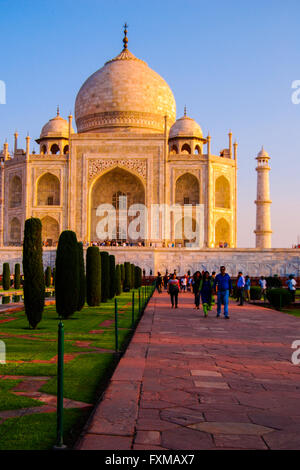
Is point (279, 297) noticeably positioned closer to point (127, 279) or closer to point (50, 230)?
point (127, 279)

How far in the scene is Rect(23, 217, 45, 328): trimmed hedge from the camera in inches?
313

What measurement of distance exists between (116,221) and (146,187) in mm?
3132

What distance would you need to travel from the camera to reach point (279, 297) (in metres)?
13.3

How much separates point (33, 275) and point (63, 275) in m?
1.48

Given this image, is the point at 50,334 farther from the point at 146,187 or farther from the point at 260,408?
the point at 146,187

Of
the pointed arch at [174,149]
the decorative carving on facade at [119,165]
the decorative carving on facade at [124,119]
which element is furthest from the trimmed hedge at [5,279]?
the pointed arch at [174,149]

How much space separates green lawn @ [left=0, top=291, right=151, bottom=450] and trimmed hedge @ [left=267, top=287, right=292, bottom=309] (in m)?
5.42

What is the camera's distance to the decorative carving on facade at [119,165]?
30219mm

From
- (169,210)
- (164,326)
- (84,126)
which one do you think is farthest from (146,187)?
(164,326)

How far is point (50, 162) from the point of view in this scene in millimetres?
30344

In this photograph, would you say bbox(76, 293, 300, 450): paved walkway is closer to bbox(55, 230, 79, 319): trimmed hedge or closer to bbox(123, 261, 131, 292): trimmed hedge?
bbox(55, 230, 79, 319): trimmed hedge

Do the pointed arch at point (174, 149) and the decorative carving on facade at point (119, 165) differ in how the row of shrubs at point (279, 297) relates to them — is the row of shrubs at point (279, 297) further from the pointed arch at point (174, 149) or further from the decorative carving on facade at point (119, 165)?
the pointed arch at point (174, 149)

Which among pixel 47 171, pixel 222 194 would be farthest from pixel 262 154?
pixel 47 171

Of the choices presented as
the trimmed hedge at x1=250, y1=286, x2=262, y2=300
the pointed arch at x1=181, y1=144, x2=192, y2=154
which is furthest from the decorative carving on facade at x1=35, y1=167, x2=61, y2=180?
the trimmed hedge at x1=250, y1=286, x2=262, y2=300
